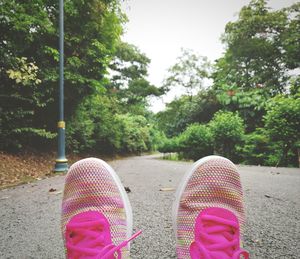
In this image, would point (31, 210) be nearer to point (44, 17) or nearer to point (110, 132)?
point (44, 17)

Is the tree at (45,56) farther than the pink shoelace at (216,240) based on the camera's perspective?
Yes

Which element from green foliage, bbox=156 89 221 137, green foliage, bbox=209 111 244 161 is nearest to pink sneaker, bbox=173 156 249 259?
green foliage, bbox=209 111 244 161

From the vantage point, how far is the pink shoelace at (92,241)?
1.12 meters

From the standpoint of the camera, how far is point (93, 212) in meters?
1.31

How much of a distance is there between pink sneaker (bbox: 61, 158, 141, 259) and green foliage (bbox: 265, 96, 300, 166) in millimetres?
6734

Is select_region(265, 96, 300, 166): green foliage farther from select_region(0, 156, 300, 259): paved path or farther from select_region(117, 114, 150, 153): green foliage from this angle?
select_region(117, 114, 150, 153): green foliage

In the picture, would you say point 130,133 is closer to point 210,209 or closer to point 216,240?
point 210,209

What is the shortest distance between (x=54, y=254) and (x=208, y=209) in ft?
2.75

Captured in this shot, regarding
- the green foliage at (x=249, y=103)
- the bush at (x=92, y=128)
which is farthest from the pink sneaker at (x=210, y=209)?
the green foliage at (x=249, y=103)

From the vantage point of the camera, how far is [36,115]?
668 cm

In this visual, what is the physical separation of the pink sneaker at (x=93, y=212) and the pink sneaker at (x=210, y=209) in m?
0.30

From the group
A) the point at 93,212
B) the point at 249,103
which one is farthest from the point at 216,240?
the point at 249,103

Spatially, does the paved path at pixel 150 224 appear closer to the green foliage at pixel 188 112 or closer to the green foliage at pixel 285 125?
the green foliage at pixel 285 125

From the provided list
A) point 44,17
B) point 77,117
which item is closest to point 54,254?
point 44,17
